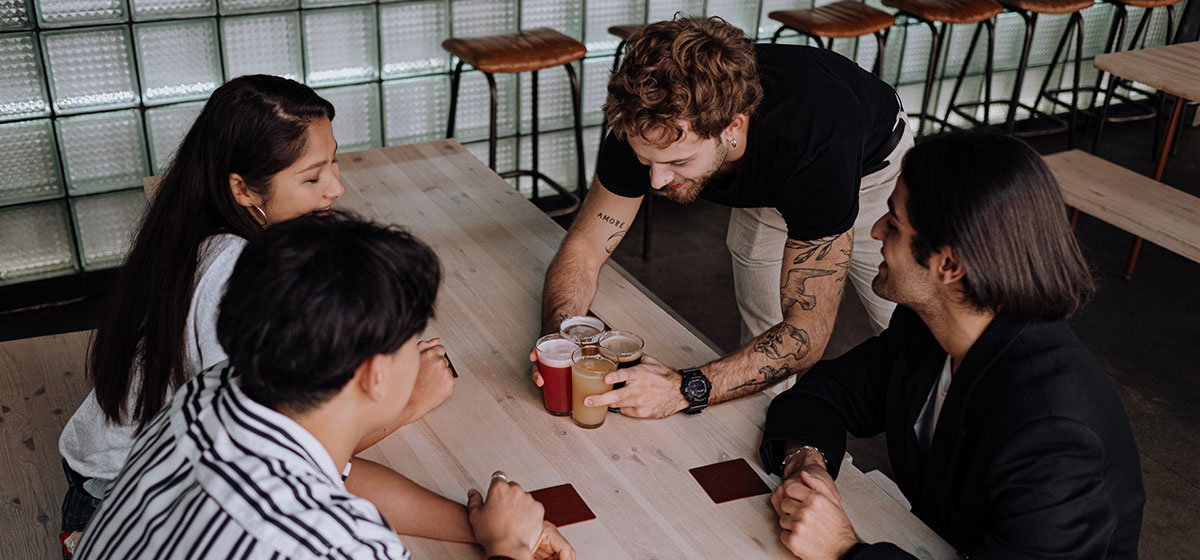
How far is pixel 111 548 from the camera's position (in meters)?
1.03

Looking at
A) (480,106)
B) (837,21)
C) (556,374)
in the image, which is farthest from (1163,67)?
(556,374)

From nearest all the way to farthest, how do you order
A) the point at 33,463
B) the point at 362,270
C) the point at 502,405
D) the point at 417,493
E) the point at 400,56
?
the point at 362,270
the point at 417,493
the point at 502,405
the point at 33,463
the point at 400,56

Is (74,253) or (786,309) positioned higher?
(786,309)

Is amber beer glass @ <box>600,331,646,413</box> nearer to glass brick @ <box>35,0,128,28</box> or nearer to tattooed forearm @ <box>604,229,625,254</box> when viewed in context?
tattooed forearm @ <box>604,229,625,254</box>

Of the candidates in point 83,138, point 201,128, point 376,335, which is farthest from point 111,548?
point 83,138

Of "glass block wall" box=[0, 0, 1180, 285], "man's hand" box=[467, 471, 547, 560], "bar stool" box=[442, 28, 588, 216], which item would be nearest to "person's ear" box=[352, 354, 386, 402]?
"man's hand" box=[467, 471, 547, 560]

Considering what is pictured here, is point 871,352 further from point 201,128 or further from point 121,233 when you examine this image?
point 121,233

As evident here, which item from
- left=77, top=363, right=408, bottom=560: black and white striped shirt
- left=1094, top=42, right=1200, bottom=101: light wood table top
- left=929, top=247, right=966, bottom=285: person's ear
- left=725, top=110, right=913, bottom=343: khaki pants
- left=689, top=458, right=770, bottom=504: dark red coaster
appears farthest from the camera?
left=1094, top=42, right=1200, bottom=101: light wood table top

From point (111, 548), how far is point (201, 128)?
0.83m

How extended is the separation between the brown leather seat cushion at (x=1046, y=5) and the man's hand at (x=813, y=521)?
355 centimetres

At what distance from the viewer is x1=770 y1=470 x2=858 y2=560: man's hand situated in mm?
1300

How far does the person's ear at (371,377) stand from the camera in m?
1.03

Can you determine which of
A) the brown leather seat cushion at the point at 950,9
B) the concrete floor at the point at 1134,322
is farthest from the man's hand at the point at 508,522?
the brown leather seat cushion at the point at 950,9

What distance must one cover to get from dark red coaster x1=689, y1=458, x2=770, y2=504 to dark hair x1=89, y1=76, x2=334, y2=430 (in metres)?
0.81
